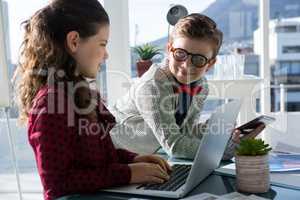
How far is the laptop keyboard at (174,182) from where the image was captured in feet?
3.31

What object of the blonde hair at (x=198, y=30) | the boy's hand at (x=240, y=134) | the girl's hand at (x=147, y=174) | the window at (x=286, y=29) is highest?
the window at (x=286, y=29)

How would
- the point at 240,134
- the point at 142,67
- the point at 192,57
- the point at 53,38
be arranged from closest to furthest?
the point at 53,38, the point at 240,134, the point at 192,57, the point at 142,67

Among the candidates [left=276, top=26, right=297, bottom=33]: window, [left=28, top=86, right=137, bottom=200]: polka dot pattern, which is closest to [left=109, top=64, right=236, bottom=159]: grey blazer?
[left=28, top=86, right=137, bottom=200]: polka dot pattern

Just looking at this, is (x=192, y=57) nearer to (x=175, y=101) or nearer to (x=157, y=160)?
(x=175, y=101)

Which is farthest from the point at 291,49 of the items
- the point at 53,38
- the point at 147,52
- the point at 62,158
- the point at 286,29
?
the point at 62,158

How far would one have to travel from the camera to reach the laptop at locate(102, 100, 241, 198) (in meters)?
0.98

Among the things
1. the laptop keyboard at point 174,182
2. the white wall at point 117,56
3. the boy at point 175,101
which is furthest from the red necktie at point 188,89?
the white wall at point 117,56

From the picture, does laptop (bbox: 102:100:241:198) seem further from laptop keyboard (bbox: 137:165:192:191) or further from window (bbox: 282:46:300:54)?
window (bbox: 282:46:300:54)

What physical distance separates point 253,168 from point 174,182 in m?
0.20

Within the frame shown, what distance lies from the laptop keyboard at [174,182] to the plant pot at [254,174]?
0.16m

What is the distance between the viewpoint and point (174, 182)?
106 cm

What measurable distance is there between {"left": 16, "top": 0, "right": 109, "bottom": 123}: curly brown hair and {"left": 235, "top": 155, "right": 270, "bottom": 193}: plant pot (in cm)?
52

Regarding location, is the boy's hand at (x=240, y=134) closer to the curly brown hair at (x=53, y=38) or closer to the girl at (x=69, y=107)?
the girl at (x=69, y=107)

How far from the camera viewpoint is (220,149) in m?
1.17
